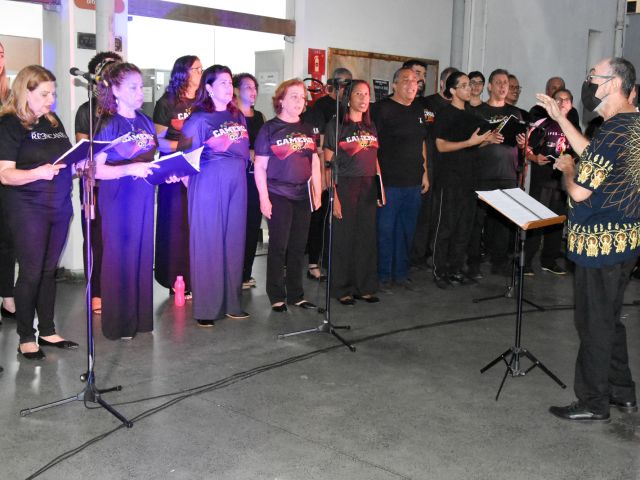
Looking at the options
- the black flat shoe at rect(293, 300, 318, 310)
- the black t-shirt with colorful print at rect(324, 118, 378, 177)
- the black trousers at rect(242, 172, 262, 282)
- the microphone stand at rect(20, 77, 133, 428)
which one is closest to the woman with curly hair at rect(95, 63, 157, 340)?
the microphone stand at rect(20, 77, 133, 428)

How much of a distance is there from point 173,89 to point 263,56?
2908mm

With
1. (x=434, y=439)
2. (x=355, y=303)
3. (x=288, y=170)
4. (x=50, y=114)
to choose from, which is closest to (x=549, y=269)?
(x=355, y=303)

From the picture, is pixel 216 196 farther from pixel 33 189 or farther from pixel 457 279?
pixel 457 279

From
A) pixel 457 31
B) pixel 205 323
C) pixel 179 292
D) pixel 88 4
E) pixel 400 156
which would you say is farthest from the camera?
pixel 457 31

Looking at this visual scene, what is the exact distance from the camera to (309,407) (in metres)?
4.13

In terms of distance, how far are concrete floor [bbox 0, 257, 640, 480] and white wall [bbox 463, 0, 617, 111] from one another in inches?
208

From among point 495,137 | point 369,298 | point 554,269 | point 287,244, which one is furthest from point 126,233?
point 554,269

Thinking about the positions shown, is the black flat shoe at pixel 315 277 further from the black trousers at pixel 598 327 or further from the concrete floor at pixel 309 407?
the black trousers at pixel 598 327

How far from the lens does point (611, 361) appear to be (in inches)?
163

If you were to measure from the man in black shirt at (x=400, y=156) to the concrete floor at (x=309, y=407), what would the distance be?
3.45ft

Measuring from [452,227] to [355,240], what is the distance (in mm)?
1201

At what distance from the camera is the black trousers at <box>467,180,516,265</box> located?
7426mm

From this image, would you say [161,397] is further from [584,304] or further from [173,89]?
[173,89]

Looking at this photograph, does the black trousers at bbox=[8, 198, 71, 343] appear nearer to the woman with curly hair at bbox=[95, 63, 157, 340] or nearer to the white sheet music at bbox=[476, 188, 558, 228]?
the woman with curly hair at bbox=[95, 63, 157, 340]
